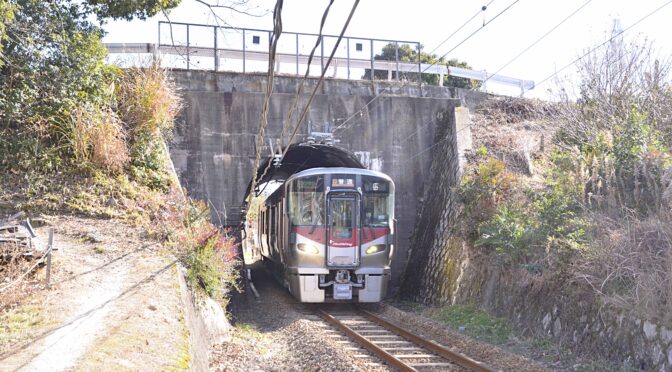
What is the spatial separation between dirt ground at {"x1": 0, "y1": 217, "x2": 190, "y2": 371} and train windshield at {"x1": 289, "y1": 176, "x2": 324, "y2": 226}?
425 centimetres

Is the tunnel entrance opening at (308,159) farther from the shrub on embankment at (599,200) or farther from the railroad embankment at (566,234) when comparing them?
the shrub on embankment at (599,200)

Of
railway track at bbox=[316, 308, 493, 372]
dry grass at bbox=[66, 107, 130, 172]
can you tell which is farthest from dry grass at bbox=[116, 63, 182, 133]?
railway track at bbox=[316, 308, 493, 372]

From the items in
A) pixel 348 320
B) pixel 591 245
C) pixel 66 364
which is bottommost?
pixel 348 320

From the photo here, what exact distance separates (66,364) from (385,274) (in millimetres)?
10208

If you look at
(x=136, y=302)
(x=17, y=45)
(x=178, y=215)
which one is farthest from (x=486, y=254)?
(x=17, y=45)

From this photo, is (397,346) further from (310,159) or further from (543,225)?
(310,159)

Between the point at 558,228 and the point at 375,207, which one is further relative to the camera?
the point at 375,207

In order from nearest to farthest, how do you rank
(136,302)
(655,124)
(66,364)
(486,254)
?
(66,364) → (136,302) → (655,124) → (486,254)

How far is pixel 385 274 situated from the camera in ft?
50.6

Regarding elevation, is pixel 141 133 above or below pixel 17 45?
below

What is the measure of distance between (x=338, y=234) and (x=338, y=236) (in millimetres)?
50

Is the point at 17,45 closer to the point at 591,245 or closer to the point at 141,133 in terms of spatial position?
the point at 141,133

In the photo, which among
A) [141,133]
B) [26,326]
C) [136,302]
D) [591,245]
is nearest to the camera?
[26,326]

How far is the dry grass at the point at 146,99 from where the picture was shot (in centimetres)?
1526
